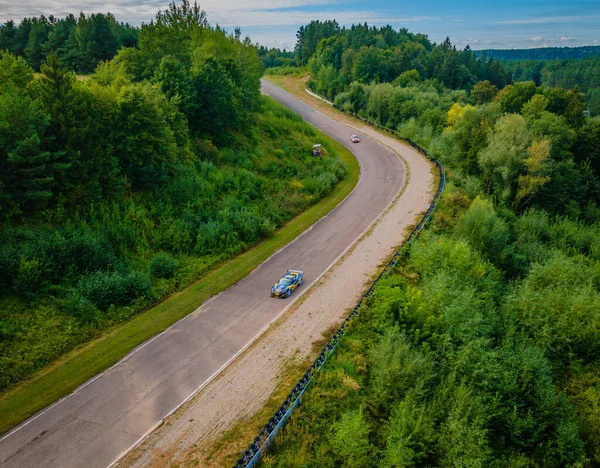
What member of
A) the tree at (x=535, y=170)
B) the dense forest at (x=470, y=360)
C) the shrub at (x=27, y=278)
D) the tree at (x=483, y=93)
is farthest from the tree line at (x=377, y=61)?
the shrub at (x=27, y=278)

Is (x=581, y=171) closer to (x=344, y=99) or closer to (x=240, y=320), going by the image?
(x=344, y=99)

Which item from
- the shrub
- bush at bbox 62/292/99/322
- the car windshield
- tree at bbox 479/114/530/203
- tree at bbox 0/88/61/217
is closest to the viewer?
the shrub

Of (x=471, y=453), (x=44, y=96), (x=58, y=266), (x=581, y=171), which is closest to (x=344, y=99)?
(x=581, y=171)

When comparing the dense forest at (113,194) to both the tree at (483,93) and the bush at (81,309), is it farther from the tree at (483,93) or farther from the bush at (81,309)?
the tree at (483,93)

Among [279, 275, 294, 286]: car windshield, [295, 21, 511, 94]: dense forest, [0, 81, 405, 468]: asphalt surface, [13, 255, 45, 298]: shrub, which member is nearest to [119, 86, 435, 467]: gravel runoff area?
[0, 81, 405, 468]: asphalt surface

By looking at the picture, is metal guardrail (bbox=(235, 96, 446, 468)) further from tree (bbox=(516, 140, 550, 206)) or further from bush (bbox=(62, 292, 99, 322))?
tree (bbox=(516, 140, 550, 206))

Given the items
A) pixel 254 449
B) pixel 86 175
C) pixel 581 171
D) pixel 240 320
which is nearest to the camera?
pixel 254 449
